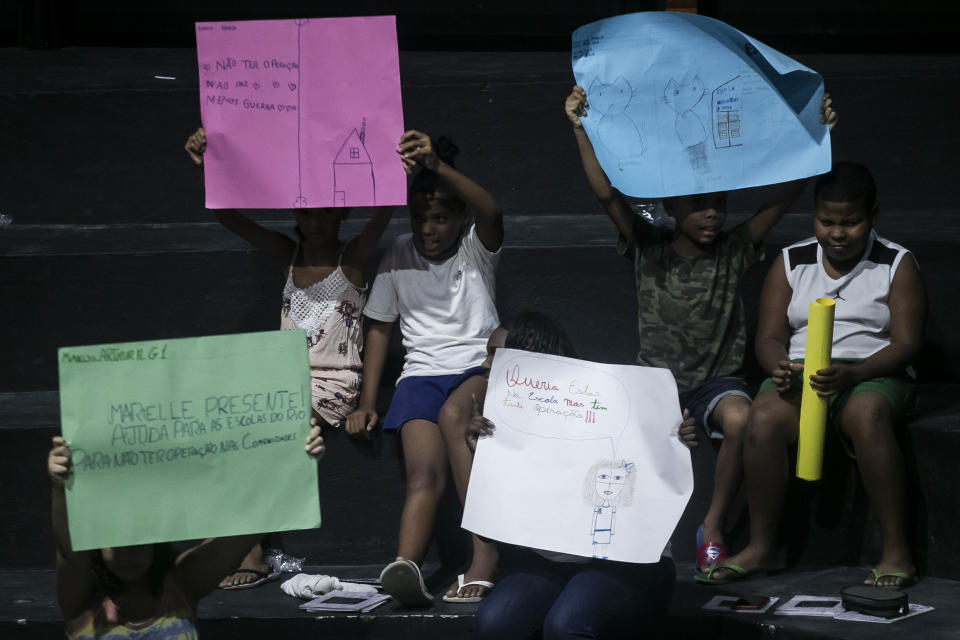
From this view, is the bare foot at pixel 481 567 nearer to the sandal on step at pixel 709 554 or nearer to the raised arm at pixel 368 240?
the sandal on step at pixel 709 554

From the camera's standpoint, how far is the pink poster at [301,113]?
341 cm

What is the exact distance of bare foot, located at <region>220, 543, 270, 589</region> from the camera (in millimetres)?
3424

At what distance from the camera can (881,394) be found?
330 cm

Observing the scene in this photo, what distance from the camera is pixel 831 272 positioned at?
3.47 metres

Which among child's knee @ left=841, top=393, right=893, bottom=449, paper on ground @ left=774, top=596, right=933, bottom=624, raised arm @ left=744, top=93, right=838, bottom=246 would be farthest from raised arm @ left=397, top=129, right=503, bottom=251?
paper on ground @ left=774, top=596, right=933, bottom=624

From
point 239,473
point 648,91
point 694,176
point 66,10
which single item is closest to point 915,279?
point 694,176

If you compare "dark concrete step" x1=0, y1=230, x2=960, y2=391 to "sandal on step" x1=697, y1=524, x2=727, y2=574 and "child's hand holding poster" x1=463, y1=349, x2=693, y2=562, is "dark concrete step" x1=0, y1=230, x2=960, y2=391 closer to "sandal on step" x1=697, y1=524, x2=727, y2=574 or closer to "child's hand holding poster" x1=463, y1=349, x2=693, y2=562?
"sandal on step" x1=697, y1=524, x2=727, y2=574

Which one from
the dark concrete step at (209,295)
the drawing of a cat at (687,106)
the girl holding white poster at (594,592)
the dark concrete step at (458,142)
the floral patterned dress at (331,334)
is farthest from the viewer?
the dark concrete step at (458,142)

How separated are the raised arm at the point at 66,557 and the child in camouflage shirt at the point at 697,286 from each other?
5.34ft

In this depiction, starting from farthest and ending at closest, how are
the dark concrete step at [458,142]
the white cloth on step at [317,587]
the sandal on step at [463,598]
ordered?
1. the dark concrete step at [458,142]
2. the white cloth on step at [317,587]
3. the sandal on step at [463,598]

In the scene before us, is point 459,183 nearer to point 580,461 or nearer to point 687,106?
point 687,106

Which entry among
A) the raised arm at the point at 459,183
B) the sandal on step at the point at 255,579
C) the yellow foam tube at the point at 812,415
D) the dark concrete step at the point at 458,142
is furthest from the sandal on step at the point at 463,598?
the dark concrete step at the point at 458,142

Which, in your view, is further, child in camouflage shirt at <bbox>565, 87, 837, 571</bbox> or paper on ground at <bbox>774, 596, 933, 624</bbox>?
child in camouflage shirt at <bbox>565, 87, 837, 571</bbox>

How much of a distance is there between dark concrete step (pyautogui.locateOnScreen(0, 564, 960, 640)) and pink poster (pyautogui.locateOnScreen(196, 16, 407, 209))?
40.4 inches
